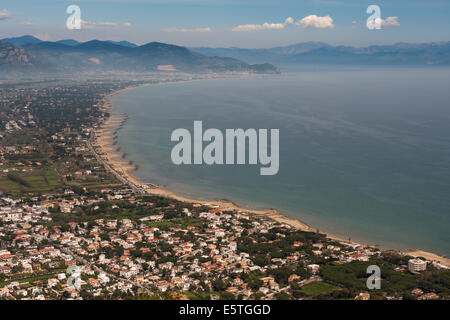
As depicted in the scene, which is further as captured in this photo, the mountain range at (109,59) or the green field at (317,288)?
the mountain range at (109,59)

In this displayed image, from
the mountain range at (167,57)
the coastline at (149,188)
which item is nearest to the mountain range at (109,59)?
the mountain range at (167,57)

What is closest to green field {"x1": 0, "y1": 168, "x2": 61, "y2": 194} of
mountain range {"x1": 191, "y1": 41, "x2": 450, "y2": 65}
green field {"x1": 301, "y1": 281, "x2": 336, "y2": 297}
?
green field {"x1": 301, "y1": 281, "x2": 336, "y2": 297}

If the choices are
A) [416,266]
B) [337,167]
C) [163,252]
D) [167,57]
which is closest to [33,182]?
[163,252]

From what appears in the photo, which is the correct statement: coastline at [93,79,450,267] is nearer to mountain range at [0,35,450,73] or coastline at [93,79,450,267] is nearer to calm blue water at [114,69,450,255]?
calm blue water at [114,69,450,255]

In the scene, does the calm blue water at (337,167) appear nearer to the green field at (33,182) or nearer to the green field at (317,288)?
the green field at (317,288)

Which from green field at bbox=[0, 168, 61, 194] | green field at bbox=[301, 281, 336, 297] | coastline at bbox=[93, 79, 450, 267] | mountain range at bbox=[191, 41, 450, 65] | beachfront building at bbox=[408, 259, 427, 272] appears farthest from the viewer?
mountain range at bbox=[191, 41, 450, 65]
